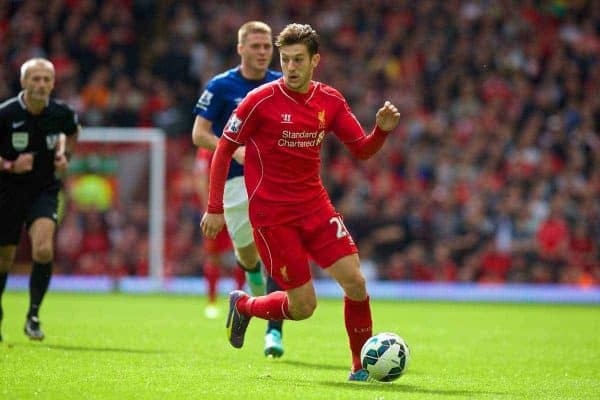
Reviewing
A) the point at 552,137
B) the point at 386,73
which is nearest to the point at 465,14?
the point at 386,73

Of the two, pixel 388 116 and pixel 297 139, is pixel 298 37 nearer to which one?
pixel 297 139

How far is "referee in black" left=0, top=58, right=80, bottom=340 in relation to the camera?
10.1m

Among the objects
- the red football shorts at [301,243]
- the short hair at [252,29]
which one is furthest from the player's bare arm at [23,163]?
the red football shorts at [301,243]

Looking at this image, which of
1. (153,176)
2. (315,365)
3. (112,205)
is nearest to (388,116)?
(315,365)

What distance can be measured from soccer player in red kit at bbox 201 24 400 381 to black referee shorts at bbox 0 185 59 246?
9.73 feet

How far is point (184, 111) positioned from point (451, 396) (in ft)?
56.0

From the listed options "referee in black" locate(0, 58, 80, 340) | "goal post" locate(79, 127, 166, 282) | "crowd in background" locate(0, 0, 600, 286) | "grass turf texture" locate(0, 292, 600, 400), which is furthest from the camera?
"goal post" locate(79, 127, 166, 282)

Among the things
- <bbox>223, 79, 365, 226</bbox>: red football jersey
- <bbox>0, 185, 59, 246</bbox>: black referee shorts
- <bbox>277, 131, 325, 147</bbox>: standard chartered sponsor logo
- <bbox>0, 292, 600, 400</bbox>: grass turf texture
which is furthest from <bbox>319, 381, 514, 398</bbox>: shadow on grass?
<bbox>0, 185, 59, 246</bbox>: black referee shorts

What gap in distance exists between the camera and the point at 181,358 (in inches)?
357

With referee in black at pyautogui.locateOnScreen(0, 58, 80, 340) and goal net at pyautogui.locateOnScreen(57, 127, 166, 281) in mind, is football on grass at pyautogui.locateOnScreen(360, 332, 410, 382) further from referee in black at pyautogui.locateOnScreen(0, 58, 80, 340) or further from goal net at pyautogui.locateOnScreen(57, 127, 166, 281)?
goal net at pyautogui.locateOnScreen(57, 127, 166, 281)

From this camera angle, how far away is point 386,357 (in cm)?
749

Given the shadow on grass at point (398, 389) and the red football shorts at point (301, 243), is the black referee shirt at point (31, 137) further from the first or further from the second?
the shadow on grass at point (398, 389)

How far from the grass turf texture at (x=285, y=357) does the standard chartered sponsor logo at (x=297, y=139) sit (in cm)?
161

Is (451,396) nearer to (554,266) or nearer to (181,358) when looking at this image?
(181,358)
